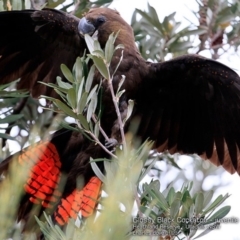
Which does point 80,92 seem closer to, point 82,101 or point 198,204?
point 82,101

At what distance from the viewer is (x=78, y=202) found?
3.00 m

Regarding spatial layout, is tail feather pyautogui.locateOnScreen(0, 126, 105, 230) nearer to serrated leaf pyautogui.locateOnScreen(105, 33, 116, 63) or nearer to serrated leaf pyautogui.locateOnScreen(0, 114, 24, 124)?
serrated leaf pyautogui.locateOnScreen(0, 114, 24, 124)

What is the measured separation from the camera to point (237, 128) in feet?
10.7

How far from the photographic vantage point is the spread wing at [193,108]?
3.26 metres

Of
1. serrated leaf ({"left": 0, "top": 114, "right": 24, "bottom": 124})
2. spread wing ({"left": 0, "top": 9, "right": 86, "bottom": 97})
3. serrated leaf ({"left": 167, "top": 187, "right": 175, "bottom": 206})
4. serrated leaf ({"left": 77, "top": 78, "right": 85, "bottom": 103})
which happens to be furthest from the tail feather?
serrated leaf ({"left": 167, "top": 187, "right": 175, "bottom": 206})

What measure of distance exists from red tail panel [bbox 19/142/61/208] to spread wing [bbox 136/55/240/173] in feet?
1.85

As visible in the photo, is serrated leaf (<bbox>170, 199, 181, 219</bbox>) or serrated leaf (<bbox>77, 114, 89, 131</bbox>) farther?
serrated leaf (<bbox>77, 114, 89, 131</bbox>)

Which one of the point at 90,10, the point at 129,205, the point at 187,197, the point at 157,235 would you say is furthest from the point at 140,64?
the point at 129,205

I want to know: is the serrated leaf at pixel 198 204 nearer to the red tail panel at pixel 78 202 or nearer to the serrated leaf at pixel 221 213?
the serrated leaf at pixel 221 213

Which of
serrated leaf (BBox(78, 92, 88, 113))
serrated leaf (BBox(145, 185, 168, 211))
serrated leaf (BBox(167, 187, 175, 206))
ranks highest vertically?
serrated leaf (BBox(78, 92, 88, 113))

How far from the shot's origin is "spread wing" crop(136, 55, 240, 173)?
3260 millimetres

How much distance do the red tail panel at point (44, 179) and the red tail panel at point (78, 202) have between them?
0.28 feet

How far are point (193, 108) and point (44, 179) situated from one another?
935 mm

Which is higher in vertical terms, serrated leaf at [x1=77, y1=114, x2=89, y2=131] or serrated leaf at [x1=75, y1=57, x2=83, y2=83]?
serrated leaf at [x1=75, y1=57, x2=83, y2=83]
